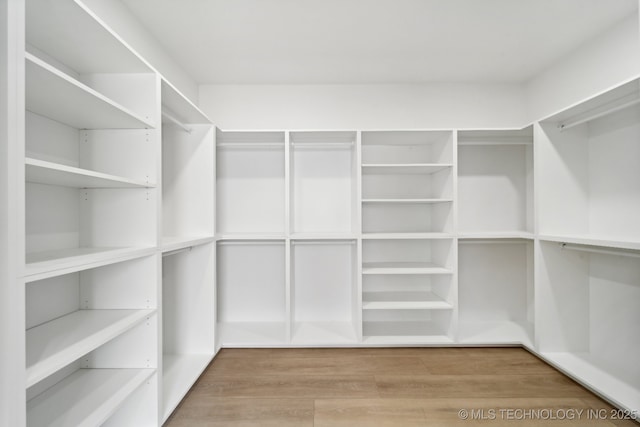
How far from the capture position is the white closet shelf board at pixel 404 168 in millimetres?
2387

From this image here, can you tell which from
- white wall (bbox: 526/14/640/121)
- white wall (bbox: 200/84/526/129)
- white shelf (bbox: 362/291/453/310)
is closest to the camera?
white wall (bbox: 526/14/640/121)

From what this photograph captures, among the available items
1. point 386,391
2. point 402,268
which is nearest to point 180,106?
point 402,268

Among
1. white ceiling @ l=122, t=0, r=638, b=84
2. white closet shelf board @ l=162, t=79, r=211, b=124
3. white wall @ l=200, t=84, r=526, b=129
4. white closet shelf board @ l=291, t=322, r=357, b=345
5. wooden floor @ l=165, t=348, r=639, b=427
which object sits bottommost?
wooden floor @ l=165, t=348, r=639, b=427

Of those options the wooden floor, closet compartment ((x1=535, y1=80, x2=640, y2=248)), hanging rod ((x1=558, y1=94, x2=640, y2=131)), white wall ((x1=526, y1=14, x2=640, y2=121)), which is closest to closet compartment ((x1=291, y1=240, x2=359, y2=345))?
the wooden floor

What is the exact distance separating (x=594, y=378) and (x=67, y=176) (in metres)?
3.09

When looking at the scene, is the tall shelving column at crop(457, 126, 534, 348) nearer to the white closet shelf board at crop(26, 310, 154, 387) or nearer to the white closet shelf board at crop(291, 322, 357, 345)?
the white closet shelf board at crop(291, 322, 357, 345)

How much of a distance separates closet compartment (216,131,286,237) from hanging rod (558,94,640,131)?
2.29 meters

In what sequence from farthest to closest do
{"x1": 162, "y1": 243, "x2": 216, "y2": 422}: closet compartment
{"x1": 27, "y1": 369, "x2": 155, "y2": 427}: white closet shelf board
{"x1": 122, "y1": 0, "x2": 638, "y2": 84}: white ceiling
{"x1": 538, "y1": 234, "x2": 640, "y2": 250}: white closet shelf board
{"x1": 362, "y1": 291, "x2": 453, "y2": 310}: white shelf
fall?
{"x1": 362, "y1": 291, "x2": 453, "y2": 310}: white shelf, {"x1": 162, "y1": 243, "x2": 216, "y2": 422}: closet compartment, {"x1": 122, "y1": 0, "x2": 638, "y2": 84}: white ceiling, {"x1": 538, "y1": 234, "x2": 640, "y2": 250}: white closet shelf board, {"x1": 27, "y1": 369, "x2": 155, "y2": 427}: white closet shelf board

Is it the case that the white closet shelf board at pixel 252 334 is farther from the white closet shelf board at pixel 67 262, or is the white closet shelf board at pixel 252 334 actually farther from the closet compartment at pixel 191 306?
the white closet shelf board at pixel 67 262

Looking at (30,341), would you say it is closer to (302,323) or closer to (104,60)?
(104,60)

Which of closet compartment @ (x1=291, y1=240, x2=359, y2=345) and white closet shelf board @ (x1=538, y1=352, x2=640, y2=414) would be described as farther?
closet compartment @ (x1=291, y1=240, x2=359, y2=345)

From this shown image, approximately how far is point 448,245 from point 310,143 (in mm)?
1549

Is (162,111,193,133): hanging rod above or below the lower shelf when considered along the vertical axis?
above

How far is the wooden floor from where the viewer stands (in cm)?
162
